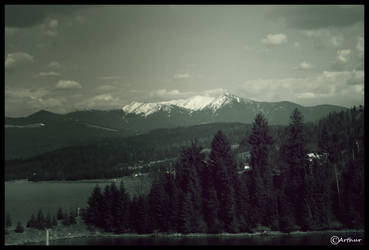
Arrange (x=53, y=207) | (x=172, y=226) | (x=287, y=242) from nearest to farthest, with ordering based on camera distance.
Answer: (x=287, y=242) < (x=172, y=226) < (x=53, y=207)

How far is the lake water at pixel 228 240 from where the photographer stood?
7819cm

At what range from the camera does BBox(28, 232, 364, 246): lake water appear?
78188 millimetres

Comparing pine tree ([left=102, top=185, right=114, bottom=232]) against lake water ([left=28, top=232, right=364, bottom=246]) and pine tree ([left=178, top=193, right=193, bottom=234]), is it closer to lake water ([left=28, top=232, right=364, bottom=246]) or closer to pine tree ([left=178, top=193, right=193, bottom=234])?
lake water ([left=28, top=232, right=364, bottom=246])

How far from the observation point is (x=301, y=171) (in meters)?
101

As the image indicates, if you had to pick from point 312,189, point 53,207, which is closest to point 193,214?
point 312,189

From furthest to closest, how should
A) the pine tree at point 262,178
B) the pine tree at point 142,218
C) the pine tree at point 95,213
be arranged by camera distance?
the pine tree at point 95,213 → the pine tree at point 262,178 → the pine tree at point 142,218

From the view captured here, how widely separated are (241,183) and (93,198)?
95.4ft

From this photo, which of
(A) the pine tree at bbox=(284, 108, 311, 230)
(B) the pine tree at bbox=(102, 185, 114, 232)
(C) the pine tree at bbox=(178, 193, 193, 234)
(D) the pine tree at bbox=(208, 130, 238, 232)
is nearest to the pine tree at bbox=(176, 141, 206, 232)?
(C) the pine tree at bbox=(178, 193, 193, 234)

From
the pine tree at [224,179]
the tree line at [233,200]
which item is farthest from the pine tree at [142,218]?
the pine tree at [224,179]

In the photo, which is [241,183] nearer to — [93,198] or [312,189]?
[312,189]

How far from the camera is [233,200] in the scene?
9181 cm

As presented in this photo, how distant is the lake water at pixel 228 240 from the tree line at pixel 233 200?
4.24 metres

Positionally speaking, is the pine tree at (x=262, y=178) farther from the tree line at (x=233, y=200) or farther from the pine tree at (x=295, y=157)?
the pine tree at (x=295, y=157)

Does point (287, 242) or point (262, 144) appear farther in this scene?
point (262, 144)
